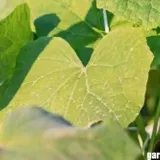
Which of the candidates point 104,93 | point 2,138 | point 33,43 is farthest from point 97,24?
point 2,138

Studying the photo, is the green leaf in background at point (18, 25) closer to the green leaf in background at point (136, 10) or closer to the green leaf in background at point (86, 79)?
the green leaf in background at point (86, 79)

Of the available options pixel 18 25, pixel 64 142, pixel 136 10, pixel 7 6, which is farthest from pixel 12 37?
pixel 64 142

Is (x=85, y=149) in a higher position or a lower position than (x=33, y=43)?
higher

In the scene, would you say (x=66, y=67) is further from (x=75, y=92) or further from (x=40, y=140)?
(x=40, y=140)

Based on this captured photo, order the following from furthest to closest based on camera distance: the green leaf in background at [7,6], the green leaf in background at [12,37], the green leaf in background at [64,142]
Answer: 1. the green leaf in background at [7,6]
2. the green leaf in background at [12,37]
3. the green leaf in background at [64,142]

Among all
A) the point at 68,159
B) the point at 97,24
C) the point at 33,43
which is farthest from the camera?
the point at 97,24

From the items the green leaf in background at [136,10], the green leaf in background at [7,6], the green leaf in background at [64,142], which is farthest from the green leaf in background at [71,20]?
the green leaf in background at [64,142]
